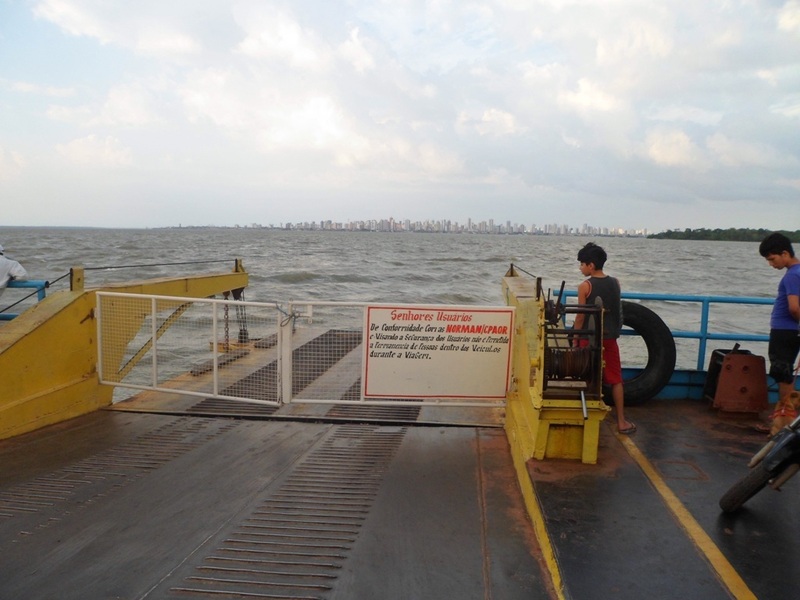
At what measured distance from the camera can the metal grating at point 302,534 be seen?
3283 millimetres

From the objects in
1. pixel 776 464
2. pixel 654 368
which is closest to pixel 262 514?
pixel 776 464

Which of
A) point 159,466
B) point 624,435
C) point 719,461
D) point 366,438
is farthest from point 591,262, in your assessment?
point 159,466

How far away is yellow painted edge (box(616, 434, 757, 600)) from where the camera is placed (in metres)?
2.98

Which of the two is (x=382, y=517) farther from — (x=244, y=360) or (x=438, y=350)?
(x=244, y=360)

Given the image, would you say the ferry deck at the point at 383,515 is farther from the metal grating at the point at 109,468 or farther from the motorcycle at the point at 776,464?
the motorcycle at the point at 776,464

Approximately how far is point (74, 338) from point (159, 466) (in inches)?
92.2

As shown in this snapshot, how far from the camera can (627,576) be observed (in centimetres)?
307

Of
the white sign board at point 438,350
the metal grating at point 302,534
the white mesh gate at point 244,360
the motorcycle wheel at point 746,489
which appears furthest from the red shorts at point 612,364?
the metal grating at point 302,534

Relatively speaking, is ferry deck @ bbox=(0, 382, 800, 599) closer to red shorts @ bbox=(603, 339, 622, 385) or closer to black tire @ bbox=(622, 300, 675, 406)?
black tire @ bbox=(622, 300, 675, 406)

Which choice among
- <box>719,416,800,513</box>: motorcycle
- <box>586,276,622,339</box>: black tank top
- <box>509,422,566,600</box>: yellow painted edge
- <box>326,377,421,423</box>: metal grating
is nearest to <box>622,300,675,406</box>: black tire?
<box>586,276,622,339</box>: black tank top

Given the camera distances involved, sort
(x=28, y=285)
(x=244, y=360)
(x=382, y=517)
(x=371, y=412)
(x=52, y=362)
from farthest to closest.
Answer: (x=244, y=360)
(x=371, y=412)
(x=28, y=285)
(x=52, y=362)
(x=382, y=517)

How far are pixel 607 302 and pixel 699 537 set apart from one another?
2.18 meters

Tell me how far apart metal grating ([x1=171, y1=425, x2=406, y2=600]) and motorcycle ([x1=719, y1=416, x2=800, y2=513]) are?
2506 mm

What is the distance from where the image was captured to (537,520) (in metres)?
3.80
